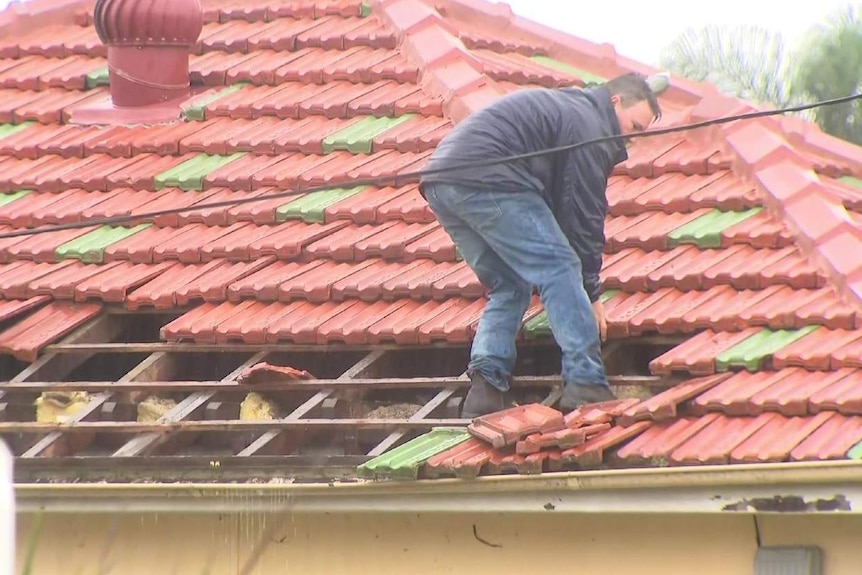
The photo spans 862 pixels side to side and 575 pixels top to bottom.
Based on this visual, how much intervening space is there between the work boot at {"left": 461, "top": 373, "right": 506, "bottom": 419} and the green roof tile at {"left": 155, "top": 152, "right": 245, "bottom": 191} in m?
2.71

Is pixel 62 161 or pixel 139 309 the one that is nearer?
pixel 139 309

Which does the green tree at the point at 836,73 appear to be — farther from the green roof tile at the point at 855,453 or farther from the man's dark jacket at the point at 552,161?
the green roof tile at the point at 855,453

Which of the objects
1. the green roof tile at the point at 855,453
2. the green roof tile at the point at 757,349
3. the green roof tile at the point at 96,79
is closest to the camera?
the green roof tile at the point at 855,453

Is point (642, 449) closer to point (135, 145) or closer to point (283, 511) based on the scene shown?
point (283, 511)

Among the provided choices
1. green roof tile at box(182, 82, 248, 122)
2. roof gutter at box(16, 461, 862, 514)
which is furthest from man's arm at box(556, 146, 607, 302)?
green roof tile at box(182, 82, 248, 122)

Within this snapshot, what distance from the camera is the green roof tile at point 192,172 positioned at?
9664mm

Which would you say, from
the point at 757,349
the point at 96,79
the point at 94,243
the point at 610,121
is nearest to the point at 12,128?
the point at 96,79

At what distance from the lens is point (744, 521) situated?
6906 millimetres

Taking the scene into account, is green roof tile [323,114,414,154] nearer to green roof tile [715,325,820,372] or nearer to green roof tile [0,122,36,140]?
green roof tile [0,122,36,140]

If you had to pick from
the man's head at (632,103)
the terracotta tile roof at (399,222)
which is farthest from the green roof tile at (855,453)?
the man's head at (632,103)

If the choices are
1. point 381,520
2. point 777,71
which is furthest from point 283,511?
point 777,71

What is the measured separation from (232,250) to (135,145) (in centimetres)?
152

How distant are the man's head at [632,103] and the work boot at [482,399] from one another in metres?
1.33

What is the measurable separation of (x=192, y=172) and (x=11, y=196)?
44.5 inches
